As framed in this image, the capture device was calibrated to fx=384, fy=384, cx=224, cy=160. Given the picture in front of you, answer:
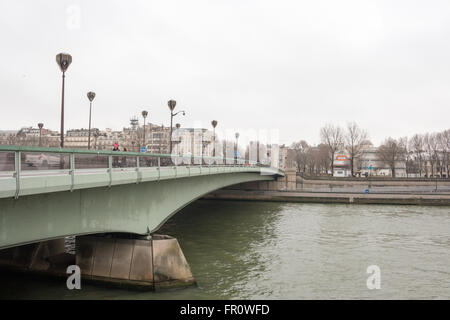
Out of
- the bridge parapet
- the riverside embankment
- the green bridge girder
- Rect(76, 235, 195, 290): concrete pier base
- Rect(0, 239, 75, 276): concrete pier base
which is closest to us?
the bridge parapet

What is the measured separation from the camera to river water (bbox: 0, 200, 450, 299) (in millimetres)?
13398

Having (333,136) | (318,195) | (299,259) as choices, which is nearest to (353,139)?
(333,136)

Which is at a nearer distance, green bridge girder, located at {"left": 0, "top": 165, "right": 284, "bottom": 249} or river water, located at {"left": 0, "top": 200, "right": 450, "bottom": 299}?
green bridge girder, located at {"left": 0, "top": 165, "right": 284, "bottom": 249}

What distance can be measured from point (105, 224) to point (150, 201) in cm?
316

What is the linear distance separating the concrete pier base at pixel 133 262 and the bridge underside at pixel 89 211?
2.71 feet

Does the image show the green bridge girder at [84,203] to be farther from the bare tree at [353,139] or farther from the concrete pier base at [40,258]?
the bare tree at [353,139]

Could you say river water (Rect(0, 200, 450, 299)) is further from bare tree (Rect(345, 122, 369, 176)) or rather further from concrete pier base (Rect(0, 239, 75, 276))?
bare tree (Rect(345, 122, 369, 176))

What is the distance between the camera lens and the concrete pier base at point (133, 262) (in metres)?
12.9

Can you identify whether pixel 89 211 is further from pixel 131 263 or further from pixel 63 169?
pixel 131 263

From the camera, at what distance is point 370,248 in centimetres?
2120

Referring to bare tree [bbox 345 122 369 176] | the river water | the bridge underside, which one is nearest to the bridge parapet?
the bridge underside

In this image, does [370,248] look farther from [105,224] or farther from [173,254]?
[105,224]

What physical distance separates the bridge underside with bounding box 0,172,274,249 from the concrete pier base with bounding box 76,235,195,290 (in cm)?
83

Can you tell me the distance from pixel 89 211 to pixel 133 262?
2895 mm
